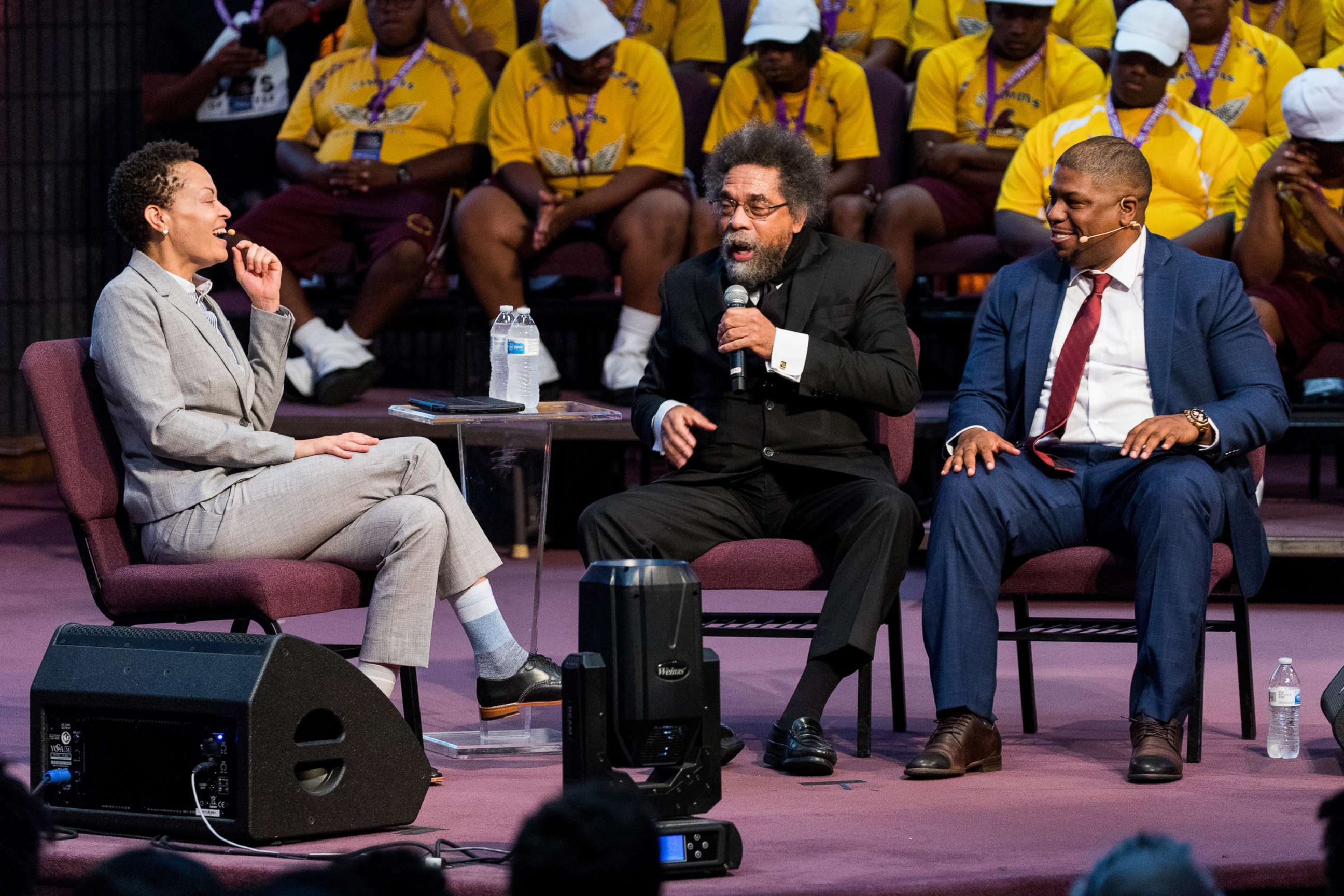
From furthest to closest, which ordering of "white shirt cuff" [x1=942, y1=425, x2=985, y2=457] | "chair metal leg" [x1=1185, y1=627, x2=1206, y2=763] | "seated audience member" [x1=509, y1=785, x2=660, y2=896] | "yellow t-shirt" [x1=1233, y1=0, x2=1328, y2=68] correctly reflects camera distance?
1. "yellow t-shirt" [x1=1233, y1=0, x2=1328, y2=68]
2. "white shirt cuff" [x1=942, y1=425, x2=985, y2=457]
3. "chair metal leg" [x1=1185, y1=627, x2=1206, y2=763]
4. "seated audience member" [x1=509, y1=785, x2=660, y2=896]

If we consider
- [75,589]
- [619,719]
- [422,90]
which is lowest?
[75,589]

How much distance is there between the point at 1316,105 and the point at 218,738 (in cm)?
383

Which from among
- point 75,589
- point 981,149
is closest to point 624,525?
point 75,589

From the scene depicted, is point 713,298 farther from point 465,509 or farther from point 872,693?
point 872,693

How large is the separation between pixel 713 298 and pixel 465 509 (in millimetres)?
806

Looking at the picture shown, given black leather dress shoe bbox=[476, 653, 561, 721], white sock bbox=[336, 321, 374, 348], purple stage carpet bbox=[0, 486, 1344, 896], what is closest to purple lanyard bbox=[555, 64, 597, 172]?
white sock bbox=[336, 321, 374, 348]

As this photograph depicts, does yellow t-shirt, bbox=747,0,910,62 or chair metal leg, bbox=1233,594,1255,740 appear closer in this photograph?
chair metal leg, bbox=1233,594,1255,740

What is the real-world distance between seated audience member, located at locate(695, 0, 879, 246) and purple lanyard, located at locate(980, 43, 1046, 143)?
40 centimetres

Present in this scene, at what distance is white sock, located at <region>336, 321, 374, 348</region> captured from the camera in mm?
5988

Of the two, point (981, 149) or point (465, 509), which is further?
point (981, 149)

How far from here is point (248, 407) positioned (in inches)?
136

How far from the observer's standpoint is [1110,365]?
370 centimetres

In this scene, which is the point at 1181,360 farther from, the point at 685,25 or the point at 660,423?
the point at 685,25

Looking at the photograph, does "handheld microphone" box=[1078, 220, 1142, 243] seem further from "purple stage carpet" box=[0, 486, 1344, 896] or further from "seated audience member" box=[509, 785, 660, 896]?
"seated audience member" box=[509, 785, 660, 896]
